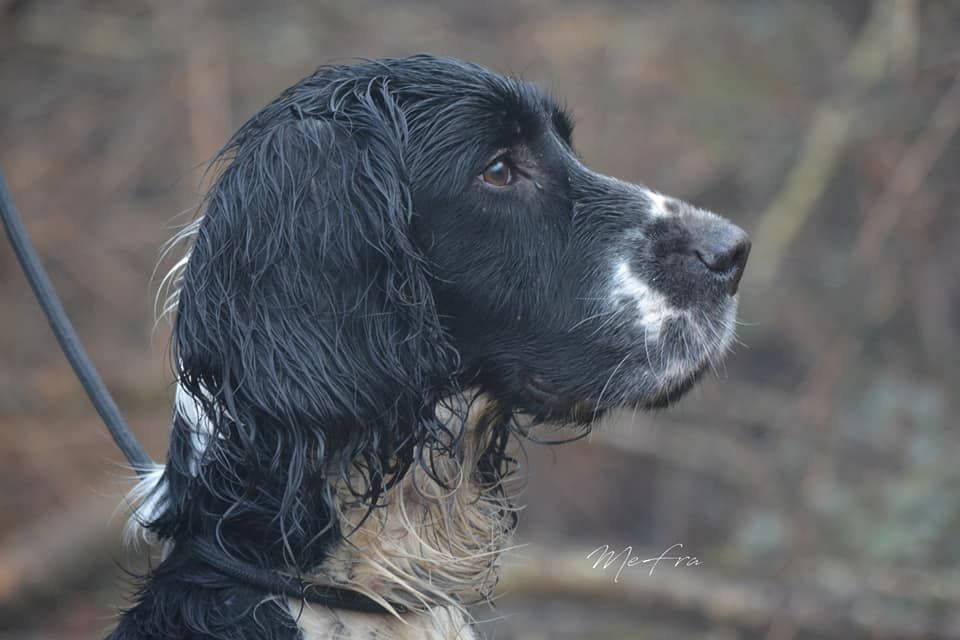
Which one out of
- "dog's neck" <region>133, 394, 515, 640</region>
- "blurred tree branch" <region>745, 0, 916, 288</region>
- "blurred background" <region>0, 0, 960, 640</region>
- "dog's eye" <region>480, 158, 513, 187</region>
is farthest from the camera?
"blurred tree branch" <region>745, 0, 916, 288</region>

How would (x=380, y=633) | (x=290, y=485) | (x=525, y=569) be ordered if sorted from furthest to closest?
(x=525, y=569)
(x=380, y=633)
(x=290, y=485)

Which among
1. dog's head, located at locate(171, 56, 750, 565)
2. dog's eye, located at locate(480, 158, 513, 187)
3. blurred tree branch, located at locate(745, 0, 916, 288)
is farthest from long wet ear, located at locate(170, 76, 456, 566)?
blurred tree branch, located at locate(745, 0, 916, 288)

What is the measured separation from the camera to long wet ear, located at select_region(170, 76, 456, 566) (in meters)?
2.47

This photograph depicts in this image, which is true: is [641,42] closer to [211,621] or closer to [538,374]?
[538,374]

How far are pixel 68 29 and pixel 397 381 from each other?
6176mm

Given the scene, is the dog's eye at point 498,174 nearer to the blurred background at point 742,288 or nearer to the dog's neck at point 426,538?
the dog's neck at point 426,538

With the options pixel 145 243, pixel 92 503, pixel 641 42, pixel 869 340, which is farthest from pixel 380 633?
pixel 641 42

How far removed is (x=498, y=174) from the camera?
2.82m

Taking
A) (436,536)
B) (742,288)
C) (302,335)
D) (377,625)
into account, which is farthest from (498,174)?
(742,288)

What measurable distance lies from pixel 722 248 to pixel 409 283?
31.6 inches

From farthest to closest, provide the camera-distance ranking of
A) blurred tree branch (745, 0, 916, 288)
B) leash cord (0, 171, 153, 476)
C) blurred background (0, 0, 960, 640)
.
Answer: blurred tree branch (745, 0, 916, 288), blurred background (0, 0, 960, 640), leash cord (0, 171, 153, 476)

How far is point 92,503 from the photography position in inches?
239

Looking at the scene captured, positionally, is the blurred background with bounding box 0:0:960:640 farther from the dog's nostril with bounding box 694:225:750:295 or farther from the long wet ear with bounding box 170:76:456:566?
the long wet ear with bounding box 170:76:456:566

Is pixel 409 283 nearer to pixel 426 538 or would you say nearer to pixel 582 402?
pixel 582 402
